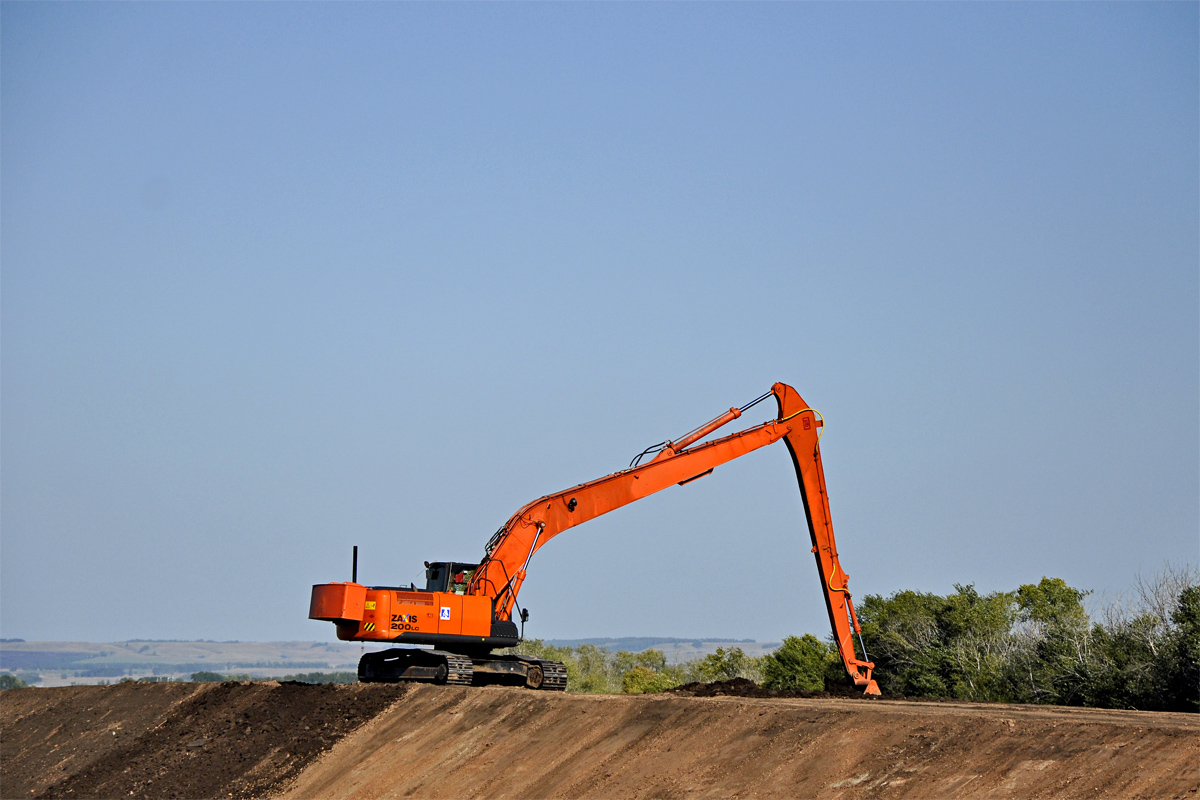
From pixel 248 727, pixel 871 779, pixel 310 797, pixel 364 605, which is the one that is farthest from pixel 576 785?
pixel 248 727

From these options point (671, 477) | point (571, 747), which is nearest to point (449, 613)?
point (671, 477)

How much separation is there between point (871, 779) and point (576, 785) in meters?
5.21

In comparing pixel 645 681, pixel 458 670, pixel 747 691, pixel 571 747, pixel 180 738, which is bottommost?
pixel 571 747

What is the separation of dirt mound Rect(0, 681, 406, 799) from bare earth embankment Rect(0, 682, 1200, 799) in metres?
0.06

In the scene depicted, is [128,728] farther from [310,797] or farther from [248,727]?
[310,797]

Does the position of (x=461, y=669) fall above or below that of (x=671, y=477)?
below

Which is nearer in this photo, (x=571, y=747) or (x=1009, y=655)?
(x=571, y=747)

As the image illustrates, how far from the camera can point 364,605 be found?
26734mm

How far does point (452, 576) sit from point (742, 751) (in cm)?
1271

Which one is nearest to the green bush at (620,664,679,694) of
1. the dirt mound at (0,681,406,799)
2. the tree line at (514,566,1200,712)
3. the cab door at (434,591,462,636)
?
the tree line at (514,566,1200,712)

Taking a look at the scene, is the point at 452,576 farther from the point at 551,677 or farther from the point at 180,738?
the point at 180,738

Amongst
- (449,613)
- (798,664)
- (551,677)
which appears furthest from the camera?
(798,664)

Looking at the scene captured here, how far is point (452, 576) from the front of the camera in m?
28.0

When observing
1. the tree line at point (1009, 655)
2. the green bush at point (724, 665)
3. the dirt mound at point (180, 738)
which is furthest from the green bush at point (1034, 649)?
the dirt mound at point (180, 738)
